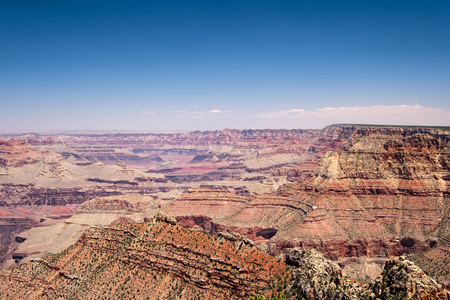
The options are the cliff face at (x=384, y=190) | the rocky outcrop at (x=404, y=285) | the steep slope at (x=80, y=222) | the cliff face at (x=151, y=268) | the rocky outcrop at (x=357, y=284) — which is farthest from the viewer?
the steep slope at (x=80, y=222)

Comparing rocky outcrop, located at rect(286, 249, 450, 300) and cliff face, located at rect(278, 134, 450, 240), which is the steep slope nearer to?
cliff face, located at rect(278, 134, 450, 240)

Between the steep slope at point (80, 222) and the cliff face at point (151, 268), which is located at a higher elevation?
the cliff face at point (151, 268)

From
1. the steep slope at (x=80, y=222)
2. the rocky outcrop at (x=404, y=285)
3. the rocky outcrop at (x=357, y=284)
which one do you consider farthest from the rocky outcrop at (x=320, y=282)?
the steep slope at (x=80, y=222)

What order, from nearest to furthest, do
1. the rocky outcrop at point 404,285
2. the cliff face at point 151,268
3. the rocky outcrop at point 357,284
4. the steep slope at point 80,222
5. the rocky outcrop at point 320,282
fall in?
the rocky outcrop at point 404,285, the rocky outcrop at point 357,284, the rocky outcrop at point 320,282, the cliff face at point 151,268, the steep slope at point 80,222

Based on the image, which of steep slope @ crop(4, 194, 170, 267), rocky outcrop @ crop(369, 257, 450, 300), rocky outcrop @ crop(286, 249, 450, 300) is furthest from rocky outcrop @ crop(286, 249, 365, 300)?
steep slope @ crop(4, 194, 170, 267)

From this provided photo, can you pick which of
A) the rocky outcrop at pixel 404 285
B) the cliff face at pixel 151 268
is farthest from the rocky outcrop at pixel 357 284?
the cliff face at pixel 151 268

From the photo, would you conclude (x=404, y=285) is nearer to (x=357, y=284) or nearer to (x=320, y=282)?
(x=357, y=284)

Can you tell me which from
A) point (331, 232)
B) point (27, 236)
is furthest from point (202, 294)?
point (27, 236)

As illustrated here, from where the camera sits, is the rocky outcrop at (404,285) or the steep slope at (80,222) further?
the steep slope at (80,222)

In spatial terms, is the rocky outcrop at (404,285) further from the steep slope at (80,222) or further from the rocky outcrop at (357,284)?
the steep slope at (80,222)
